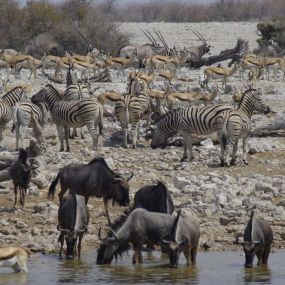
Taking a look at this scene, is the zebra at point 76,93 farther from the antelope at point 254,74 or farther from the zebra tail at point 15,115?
the antelope at point 254,74

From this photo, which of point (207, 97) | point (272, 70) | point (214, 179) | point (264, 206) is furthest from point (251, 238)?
point (272, 70)

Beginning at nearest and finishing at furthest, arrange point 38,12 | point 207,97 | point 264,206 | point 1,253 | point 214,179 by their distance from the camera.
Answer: point 1,253, point 264,206, point 214,179, point 207,97, point 38,12

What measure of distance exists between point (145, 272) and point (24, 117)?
31.1 ft

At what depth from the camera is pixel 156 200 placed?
14.3 m

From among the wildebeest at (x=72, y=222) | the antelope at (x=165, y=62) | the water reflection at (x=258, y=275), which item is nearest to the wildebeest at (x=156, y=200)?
the wildebeest at (x=72, y=222)

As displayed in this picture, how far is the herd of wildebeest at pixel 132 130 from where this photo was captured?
510 inches

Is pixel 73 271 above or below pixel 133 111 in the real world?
below

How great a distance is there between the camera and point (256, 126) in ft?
77.9

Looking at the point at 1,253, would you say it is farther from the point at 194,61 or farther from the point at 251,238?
the point at 194,61

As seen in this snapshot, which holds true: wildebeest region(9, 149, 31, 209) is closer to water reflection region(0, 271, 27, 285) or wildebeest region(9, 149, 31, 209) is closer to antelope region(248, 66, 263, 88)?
water reflection region(0, 271, 27, 285)

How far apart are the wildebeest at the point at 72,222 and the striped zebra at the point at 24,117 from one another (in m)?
7.87

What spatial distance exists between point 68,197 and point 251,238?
88.6 inches

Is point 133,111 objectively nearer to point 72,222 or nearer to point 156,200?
point 156,200

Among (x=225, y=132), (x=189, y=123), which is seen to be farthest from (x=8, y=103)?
(x=225, y=132)
